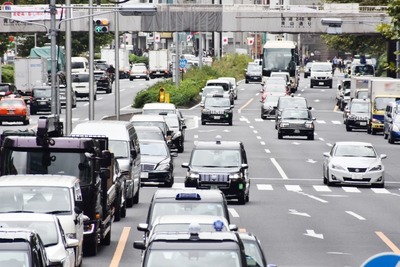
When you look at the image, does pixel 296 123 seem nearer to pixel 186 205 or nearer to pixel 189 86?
pixel 189 86

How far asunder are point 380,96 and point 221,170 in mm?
37101

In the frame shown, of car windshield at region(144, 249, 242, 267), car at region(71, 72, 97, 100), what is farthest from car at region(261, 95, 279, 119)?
car windshield at region(144, 249, 242, 267)

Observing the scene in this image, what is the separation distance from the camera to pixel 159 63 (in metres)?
134

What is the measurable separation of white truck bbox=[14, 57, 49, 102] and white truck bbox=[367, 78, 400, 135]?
30404mm

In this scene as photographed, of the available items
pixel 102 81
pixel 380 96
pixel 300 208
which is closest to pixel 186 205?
pixel 300 208

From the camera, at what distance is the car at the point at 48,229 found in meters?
18.7

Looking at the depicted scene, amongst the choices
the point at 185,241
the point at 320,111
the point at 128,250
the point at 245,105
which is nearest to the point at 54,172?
the point at 128,250

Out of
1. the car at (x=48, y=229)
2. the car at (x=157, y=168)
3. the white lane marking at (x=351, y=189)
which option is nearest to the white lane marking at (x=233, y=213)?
the car at (x=157, y=168)

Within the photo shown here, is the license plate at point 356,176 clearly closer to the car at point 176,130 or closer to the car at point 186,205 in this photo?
the car at point 176,130

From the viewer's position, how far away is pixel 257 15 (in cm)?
9712

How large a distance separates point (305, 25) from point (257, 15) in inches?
138

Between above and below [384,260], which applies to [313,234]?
below

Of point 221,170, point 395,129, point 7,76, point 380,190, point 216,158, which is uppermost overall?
point 216,158

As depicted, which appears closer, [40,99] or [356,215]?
[356,215]
